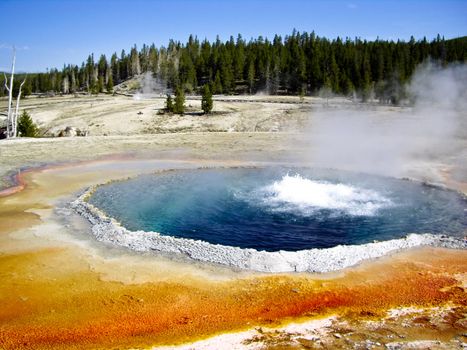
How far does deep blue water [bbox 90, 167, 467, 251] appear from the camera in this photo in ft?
38.0

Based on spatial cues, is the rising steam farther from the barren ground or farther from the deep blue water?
the barren ground

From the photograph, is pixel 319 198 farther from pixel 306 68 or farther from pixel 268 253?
pixel 306 68

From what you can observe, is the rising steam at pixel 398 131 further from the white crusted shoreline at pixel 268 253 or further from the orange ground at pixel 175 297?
the orange ground at pixel 175 297

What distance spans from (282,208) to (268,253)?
4.09 meters

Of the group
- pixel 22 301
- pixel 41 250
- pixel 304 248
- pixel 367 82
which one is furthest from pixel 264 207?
Answer: pixel 367 82

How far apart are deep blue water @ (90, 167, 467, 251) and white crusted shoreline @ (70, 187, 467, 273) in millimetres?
851

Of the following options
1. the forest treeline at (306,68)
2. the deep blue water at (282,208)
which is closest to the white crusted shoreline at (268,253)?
the deep blue water at (282,208)

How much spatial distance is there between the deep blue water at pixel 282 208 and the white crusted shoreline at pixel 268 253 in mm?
851

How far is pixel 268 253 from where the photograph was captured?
9.65 m

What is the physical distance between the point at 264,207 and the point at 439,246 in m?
5.06

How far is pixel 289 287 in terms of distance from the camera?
8406 mm

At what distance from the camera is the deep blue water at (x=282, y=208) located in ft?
38.0

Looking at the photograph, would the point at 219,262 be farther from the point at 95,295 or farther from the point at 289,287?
the point at 95,295

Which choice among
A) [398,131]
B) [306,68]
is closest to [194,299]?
[398,131]
